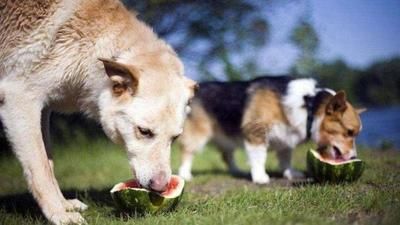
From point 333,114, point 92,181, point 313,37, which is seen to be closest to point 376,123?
point 313,37

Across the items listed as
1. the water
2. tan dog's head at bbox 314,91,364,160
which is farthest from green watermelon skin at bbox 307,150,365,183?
the water

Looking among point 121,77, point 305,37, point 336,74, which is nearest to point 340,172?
point 121,77

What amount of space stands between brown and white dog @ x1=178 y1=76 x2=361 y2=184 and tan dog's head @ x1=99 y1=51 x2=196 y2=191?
2.99 meters

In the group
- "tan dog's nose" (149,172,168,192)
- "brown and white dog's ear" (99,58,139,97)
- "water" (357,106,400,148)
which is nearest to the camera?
"tan dog's nose" (149,172,168,192)

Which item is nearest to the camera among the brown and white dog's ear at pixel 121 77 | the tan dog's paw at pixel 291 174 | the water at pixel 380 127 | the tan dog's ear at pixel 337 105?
the brown and white dog's ear at pixel 121 77

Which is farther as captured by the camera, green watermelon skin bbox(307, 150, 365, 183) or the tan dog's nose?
green watermelon skin bbox(307, 150, 365, 183)

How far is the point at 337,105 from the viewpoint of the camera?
651 centimetres

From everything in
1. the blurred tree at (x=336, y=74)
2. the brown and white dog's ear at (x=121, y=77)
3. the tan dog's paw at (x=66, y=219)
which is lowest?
the tan dog's paw at (x=66, y=219)

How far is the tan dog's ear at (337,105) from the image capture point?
20.9 feet

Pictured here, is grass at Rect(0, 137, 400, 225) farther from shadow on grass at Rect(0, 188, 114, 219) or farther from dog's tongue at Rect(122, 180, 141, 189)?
dog's tongue at Rect(122, 180, 141, 189)

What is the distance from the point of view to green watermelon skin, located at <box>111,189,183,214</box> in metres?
3.97

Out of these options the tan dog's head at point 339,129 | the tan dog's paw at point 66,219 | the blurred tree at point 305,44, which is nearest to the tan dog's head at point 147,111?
the tan dog's paw at point 66,219

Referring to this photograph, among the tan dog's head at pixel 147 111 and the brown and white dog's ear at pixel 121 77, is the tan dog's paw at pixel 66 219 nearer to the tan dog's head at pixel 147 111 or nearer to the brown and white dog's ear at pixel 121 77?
the tan dog's head at pixel 147 111

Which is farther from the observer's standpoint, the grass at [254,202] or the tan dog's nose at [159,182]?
the tan dog's nose at [159,182]
